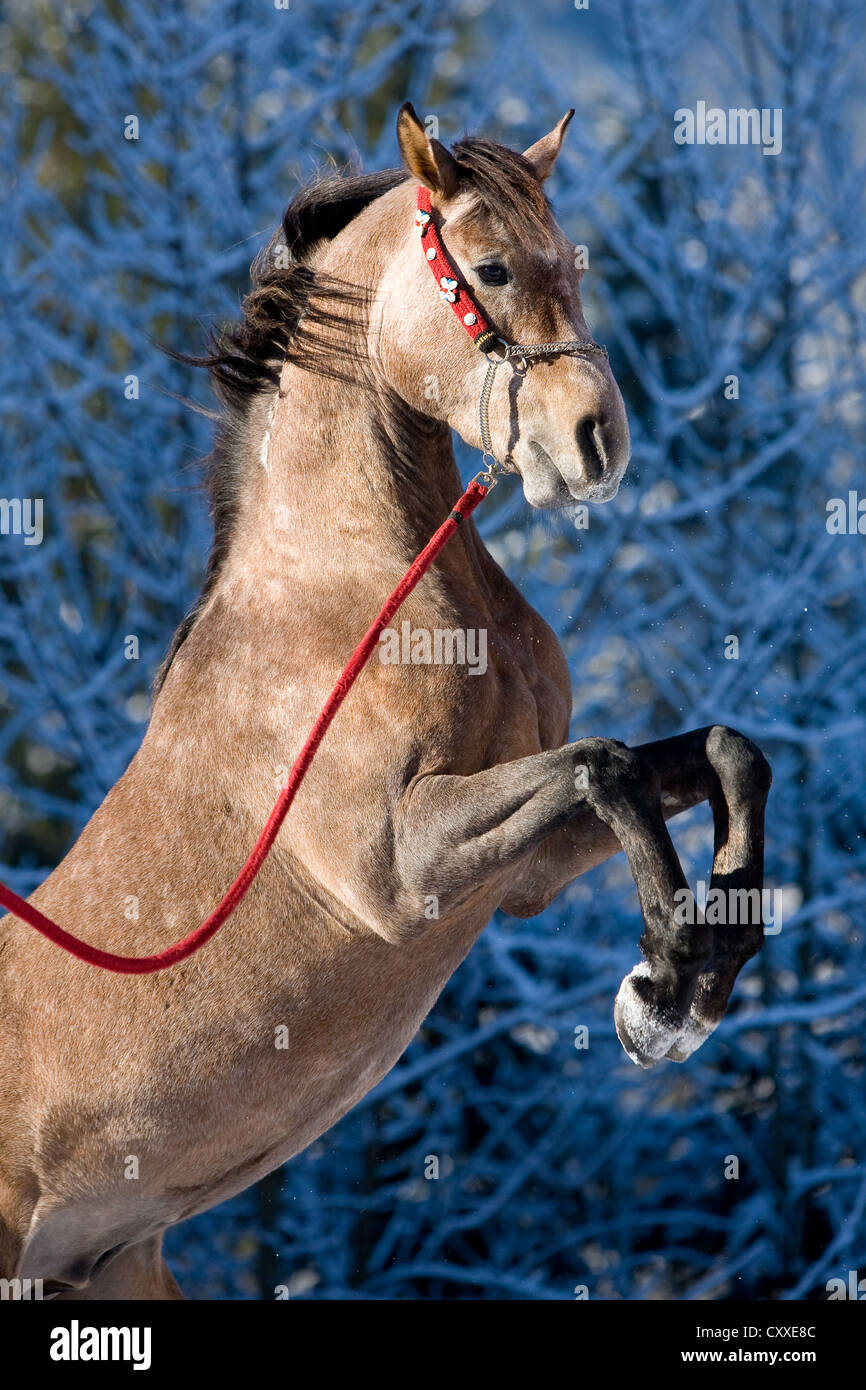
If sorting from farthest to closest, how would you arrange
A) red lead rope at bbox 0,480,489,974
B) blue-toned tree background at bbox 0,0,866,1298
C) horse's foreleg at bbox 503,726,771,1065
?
blue-toned tree background at bbox 0,0,866,1298 → red lead rope at bbox 0,480,489,974 → horse's foreleg at bbox 503,726,771,1065

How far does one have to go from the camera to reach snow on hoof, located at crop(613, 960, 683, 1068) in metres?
2.38

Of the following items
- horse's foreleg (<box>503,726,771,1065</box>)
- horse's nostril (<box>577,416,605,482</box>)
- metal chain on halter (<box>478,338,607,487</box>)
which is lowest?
horse's foreleg (<box>503,726,771,1065</box>)

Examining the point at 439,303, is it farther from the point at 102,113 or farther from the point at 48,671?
the point at 102,113

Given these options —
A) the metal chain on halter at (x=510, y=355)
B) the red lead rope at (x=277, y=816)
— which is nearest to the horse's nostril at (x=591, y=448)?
the metal chain on halter at (x=510, y=355)

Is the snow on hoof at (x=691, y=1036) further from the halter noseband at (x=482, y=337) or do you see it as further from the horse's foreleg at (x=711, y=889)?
the halter noseband at (x=482, y=337)

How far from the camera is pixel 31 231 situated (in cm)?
654

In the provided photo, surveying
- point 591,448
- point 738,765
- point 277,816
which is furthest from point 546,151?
point 277,816

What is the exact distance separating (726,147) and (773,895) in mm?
3381

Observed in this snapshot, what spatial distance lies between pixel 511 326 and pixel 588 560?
148 inches

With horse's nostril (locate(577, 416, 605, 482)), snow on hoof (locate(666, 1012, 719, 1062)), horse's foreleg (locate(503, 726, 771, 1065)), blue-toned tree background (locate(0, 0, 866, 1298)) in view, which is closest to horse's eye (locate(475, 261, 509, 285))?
horse's nostril (locate(577, 416, 605, 482))

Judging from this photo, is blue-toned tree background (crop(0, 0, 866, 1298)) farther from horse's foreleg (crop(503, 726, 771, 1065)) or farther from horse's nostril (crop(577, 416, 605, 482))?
horse's nostril (crop(577, 416, 605, 482))

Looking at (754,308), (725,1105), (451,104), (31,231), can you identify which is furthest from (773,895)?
(31,231)

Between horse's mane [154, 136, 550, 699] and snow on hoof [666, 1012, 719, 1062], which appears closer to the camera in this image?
snow on hoof [666, 1012, 719, 1062]

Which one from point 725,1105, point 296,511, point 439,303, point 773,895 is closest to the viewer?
point 439,303
